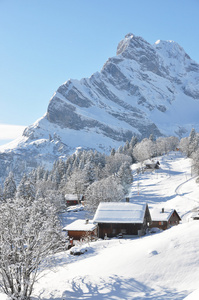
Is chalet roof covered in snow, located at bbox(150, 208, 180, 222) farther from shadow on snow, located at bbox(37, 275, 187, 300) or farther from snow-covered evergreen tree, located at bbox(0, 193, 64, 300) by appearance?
snow-covered evergreen tree, located at bbox(0, 193, 64, 300)

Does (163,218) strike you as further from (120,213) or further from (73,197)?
(73,197)

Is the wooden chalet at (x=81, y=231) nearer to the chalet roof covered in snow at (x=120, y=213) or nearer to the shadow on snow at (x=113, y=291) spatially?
the chalet roof covered in snow at (x=120, y=213)

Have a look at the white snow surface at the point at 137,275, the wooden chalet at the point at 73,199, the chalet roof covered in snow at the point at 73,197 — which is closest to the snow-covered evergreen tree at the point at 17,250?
the white snow surface at the point at 137,275

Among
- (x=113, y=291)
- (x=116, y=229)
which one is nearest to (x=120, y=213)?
(x=116, y=229)

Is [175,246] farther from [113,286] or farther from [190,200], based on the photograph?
[190,200]

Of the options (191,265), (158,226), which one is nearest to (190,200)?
(158,226)

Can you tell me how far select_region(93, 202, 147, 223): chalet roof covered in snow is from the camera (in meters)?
40.8

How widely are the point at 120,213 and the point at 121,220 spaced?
4.50 feet

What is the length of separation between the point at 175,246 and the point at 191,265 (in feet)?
7.84

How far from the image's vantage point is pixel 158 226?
164 ft

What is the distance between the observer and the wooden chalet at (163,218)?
49.1 metres

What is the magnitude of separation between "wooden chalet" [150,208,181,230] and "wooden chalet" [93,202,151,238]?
301 inches

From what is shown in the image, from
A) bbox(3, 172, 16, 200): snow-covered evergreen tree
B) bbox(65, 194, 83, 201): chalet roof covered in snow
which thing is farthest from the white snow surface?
bbox(65, 194, 83, 201): chalet roof covered in snow

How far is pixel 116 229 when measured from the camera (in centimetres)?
4156
